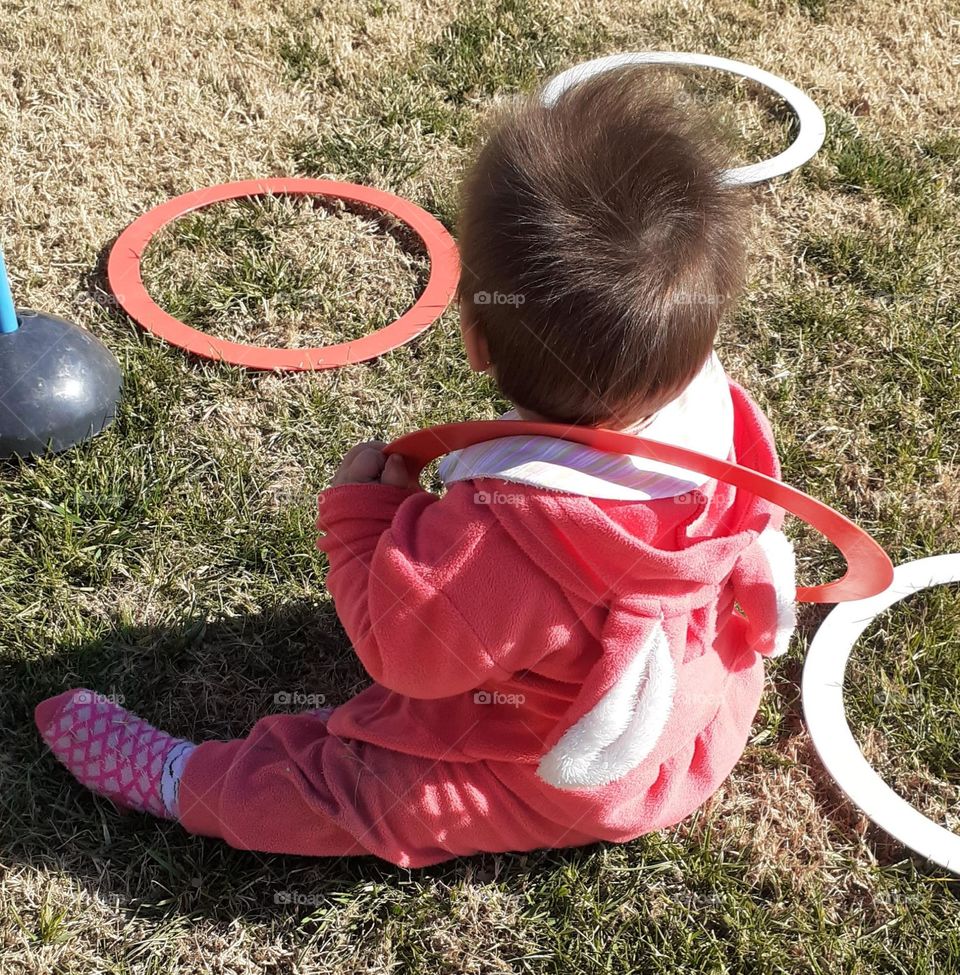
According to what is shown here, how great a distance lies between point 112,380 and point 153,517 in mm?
469

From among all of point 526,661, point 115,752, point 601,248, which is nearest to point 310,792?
point 115,752

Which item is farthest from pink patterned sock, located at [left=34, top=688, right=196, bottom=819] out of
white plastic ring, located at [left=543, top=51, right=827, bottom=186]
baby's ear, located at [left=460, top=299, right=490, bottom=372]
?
white plastic ring, located at [left=543, top=51, right=827, bottom=186]

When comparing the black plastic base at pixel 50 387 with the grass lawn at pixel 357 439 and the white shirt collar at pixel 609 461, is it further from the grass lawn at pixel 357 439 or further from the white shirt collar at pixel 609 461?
the white shirt collar at pixel 609 461

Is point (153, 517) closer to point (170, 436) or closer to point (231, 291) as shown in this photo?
point (170, 436)

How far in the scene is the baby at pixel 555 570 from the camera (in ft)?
5.48

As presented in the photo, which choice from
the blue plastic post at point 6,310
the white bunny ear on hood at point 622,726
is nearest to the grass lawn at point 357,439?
the blue plastic post at point 6,310

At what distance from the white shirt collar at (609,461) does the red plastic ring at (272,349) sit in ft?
5.28

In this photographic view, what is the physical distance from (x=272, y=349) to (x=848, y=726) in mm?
2027

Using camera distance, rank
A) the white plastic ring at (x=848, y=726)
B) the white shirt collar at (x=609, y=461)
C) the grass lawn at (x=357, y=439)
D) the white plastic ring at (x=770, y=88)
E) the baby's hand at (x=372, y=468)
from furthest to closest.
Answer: the white plastic ring at (x=770, y=88) < the white plastic ring at (x=848, y=726) < the grass lawn at (x=357, y=439) < the baby's hand at (x=372, y=468) < the white shirt collar at (x=609, y=461)

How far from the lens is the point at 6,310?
2.98 metres

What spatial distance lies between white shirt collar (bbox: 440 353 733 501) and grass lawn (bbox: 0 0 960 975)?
0.55 meters

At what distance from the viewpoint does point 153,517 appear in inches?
116

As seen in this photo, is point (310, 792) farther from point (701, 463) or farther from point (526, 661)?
point (701, 463)

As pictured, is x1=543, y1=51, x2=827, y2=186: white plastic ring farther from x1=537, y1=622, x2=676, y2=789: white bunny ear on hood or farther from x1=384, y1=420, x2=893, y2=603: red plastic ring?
x1=537, y1=622, x2=676, y2=789: white bunny ear on hood
